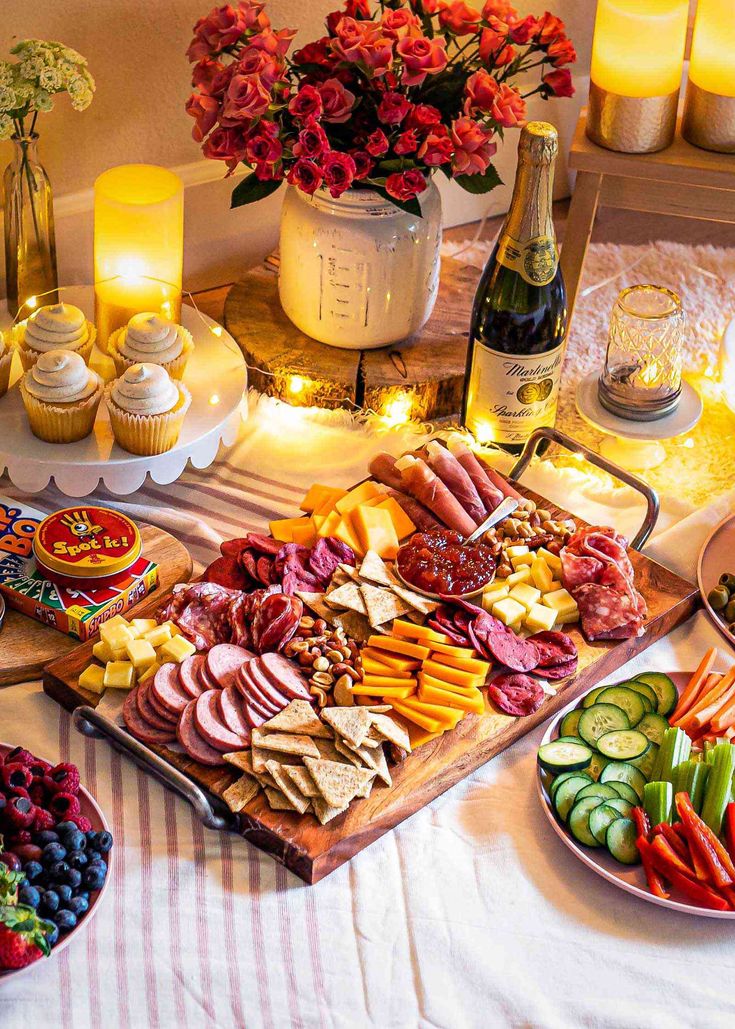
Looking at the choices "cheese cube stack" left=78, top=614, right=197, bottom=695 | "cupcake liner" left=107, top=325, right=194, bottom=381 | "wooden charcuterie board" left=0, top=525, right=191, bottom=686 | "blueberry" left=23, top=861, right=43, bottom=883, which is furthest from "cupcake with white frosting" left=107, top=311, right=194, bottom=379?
"blueberry" left=23, top=861, right=43, bottom=883

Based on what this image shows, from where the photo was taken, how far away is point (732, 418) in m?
2.11

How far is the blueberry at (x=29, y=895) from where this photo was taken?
45.8 inches

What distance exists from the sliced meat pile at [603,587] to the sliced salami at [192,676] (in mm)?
485

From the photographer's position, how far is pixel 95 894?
3.99 feet

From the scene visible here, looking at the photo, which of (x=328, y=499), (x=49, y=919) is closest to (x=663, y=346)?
(x=328, y=499)

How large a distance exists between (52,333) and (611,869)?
1.03 meters

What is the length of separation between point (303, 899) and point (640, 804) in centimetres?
38

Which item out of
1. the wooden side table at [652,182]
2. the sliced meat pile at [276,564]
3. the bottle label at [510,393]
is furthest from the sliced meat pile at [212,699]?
the wooden side table at [652,182]

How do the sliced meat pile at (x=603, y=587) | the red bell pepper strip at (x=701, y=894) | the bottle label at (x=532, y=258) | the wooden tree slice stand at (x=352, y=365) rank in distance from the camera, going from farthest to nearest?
the wooden tree slice stand at (x=352, y=365), the bottle label at (x=532, y=258), the sliced meat pile at (x=603, y=587), the red bell pepper strip at (x=701, y=894)

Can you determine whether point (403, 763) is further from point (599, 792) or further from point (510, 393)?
point (510, 393)

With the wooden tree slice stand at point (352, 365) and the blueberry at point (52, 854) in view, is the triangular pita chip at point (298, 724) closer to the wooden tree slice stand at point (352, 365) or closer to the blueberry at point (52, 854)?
the blueberry at point (52, 854)

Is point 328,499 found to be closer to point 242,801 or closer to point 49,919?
point 242,801

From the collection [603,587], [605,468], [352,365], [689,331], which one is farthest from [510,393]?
[689,331]

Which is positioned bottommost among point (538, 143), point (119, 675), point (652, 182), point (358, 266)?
point (119, 675)
